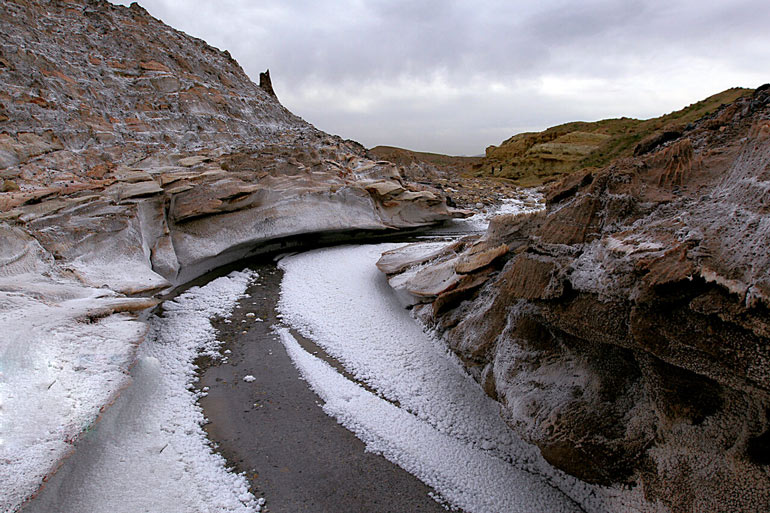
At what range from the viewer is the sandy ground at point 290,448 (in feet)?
10.2

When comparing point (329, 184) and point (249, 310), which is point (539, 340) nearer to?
point (249, 310)

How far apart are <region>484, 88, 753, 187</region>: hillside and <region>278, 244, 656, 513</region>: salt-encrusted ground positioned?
19.4 meters

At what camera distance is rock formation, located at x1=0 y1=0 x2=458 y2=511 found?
3.50m

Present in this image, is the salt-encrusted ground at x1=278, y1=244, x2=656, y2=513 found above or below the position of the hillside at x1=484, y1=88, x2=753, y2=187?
below

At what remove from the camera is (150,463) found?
10.6ft

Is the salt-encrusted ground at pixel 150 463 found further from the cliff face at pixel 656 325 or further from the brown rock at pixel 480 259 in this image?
the brown rock at pixel 480 259

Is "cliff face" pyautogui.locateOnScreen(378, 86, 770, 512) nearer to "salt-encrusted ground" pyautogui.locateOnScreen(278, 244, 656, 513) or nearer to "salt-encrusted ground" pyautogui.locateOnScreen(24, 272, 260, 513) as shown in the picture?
"salt-encrusted ground" pyautogui.locateOnScreen(278, 244, 656, 513)

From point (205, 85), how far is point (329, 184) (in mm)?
8694

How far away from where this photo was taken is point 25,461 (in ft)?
8.72

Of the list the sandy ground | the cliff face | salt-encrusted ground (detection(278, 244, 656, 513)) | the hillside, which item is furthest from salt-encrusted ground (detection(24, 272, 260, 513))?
the hillside

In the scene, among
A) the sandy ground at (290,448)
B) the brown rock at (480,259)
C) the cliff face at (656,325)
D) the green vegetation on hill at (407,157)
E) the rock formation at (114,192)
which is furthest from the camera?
the green vegetation on hill at (407,157)

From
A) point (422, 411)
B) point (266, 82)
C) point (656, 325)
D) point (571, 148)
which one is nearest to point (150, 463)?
point (422, 411)

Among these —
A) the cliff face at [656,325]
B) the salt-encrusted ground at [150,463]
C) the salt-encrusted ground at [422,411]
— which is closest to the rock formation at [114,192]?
the salt-encrusted ground at [150,463]

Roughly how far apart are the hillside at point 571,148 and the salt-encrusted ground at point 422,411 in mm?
19416
